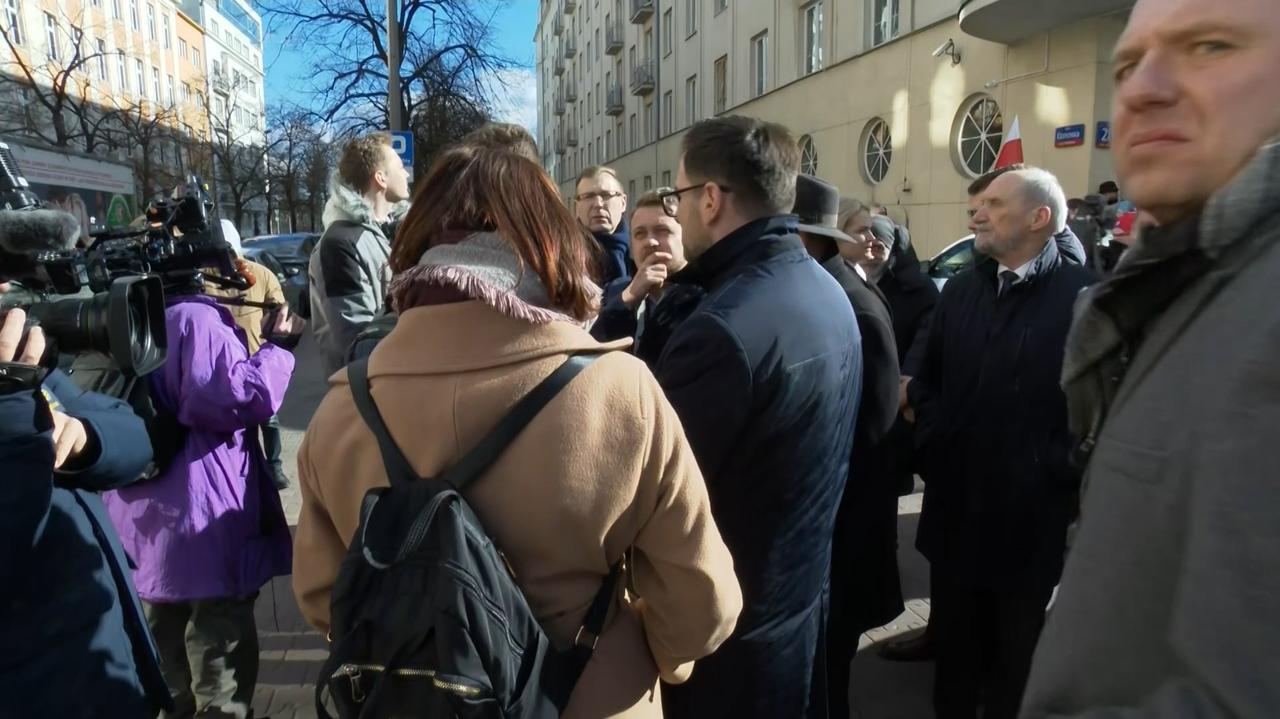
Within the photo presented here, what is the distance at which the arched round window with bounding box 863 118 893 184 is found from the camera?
16.6m

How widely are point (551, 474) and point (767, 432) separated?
2.64ft

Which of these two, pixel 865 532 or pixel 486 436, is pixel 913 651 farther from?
pixel 486 436

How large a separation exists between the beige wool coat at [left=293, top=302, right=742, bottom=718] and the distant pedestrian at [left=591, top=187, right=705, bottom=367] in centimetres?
101

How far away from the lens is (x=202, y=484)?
257cm

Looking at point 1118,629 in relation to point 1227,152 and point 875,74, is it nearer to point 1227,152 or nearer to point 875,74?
point 1227,152

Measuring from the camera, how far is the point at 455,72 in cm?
1795

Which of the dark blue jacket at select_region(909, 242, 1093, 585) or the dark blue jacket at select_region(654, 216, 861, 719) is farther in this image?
the dark blue jacket at select_region(909, 242, 1093, 585)

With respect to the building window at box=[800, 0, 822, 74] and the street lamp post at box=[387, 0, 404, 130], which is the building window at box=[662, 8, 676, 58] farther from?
the street lamp post at box=[387, 0, 404, 130]

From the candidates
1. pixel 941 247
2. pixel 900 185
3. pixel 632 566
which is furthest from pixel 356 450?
pixel 900 185

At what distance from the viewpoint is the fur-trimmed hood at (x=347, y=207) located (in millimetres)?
3539

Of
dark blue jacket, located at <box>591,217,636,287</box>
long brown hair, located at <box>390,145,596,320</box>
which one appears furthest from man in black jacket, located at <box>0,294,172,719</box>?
dark blue jacket, located at <box>591,217,636,287</box>

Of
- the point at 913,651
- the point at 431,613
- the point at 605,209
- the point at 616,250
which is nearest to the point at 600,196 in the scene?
the point at 605,209

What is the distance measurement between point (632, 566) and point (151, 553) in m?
1.92

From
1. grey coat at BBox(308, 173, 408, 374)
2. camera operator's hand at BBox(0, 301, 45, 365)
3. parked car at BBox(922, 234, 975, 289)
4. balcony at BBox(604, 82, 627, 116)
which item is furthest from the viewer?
balcony at BBox(604, 82, 627, 116)
